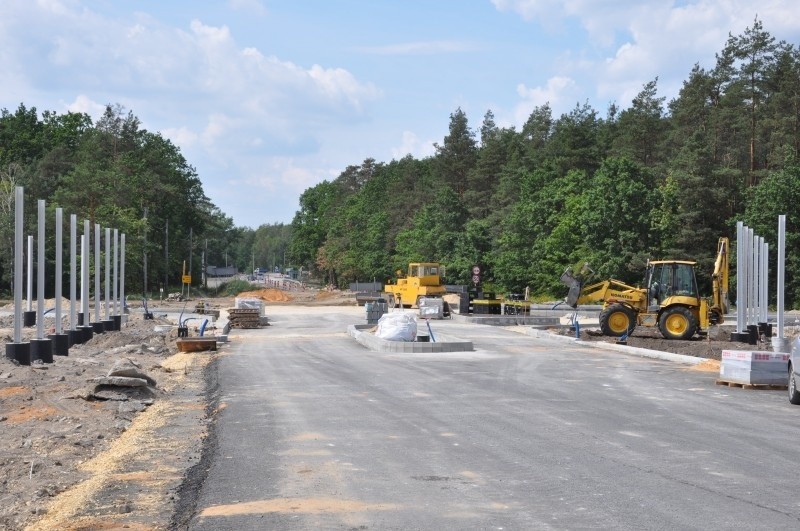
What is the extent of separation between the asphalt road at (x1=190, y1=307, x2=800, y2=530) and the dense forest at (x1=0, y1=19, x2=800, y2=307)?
4564cm

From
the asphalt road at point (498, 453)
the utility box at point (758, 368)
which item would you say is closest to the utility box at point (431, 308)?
the asphalt road at point (498, 453)

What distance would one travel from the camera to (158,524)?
7906 mm

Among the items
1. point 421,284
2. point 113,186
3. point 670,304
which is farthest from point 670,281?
point 113,186

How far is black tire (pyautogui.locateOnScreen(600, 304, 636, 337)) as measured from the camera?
33812 mm

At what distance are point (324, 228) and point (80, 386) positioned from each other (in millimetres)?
144740

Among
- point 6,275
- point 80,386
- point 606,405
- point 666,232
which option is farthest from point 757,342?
point 6,275

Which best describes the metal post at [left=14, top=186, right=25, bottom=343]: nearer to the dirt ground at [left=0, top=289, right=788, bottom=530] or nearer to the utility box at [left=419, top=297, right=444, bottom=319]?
the dirt ground at [left=0, top=289, right=788, bottom=530]

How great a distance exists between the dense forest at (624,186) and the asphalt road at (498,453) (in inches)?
1775

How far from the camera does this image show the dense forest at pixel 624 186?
65500 mm

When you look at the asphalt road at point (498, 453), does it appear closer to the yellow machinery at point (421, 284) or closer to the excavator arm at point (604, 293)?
the excavator arm at point (604, 293)

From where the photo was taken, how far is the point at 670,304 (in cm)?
3306

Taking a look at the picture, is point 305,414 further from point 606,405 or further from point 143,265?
point 143,265

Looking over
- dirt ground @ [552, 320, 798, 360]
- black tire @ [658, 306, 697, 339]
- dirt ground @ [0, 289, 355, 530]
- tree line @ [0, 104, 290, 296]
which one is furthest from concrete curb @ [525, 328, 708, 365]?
tree line @ [0, 104, 290, 296]

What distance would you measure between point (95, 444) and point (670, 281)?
2480 centimetres
